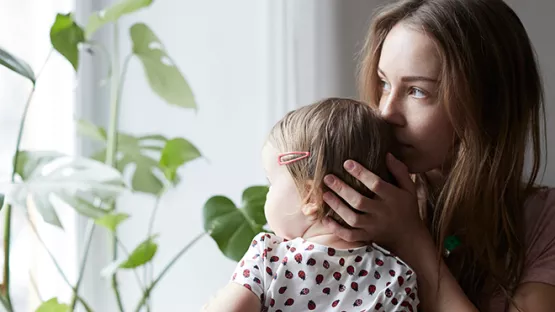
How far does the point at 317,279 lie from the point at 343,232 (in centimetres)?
9

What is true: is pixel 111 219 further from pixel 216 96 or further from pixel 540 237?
pixel 540 237

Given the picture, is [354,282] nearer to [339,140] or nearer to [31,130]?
[339,140]

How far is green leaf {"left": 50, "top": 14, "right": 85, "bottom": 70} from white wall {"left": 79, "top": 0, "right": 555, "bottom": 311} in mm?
507

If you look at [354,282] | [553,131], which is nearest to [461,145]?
[354,282]

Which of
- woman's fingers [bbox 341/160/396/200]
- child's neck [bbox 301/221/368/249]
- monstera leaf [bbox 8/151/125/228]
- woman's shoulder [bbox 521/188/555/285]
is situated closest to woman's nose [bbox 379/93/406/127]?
woman's fingers [bbox 341/160/396/200]

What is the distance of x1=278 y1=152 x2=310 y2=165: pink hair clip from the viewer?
3.86 ft

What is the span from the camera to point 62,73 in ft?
5.93

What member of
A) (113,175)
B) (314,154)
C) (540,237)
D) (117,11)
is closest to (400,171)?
(314,154)

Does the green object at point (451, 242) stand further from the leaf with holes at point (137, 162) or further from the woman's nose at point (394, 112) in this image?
the leaf with holes at point (137, 162)

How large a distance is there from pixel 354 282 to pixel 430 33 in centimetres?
43

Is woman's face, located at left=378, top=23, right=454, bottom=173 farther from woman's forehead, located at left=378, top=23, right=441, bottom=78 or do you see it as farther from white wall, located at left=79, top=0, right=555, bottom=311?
white wall, located at left=79, top=0, right=555, bottom=311

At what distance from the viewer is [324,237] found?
3.94 feet

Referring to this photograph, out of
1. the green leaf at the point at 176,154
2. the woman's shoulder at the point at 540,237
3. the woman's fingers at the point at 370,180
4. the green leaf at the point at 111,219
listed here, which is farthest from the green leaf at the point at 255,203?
the woman's shoulder at the point at 540,237

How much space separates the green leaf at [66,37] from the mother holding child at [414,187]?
380 mm
